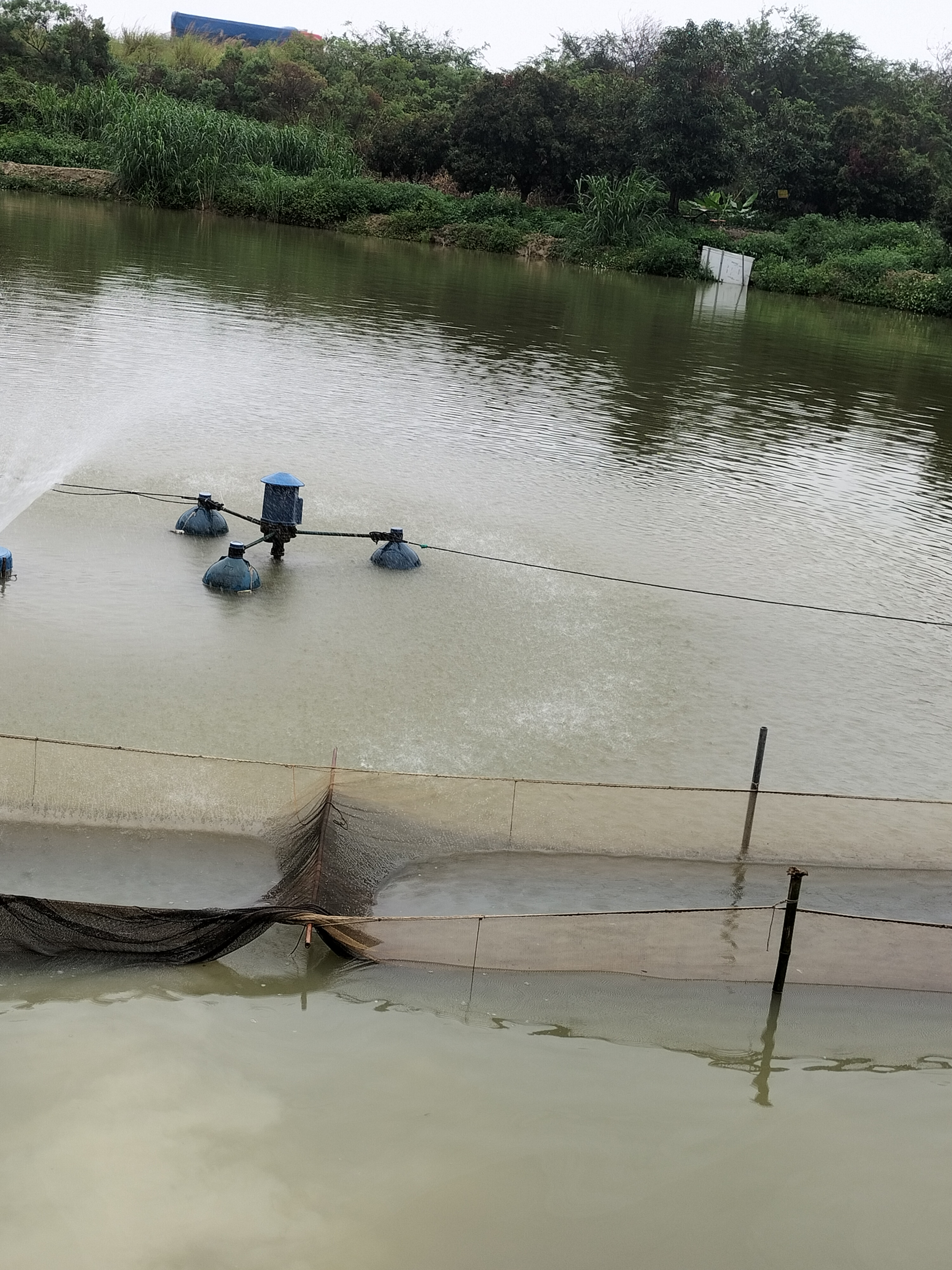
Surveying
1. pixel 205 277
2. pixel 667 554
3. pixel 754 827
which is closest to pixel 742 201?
pixel 205 277

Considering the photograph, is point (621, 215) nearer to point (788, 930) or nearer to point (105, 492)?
point (105, 492)

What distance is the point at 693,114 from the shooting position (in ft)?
179

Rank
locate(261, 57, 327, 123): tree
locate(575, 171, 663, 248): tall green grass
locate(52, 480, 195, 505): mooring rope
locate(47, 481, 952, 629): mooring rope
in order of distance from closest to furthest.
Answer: locate(47, 481, 952, 629): mooring rope → locate(52, 480, 195, 505): mooring rope → locate(575, 171, 663, 248): tall green grass → locate(261, 57, 327, 123): tree

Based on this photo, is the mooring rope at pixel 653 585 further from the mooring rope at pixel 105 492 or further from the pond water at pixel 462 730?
the pond water at pixel 462 730

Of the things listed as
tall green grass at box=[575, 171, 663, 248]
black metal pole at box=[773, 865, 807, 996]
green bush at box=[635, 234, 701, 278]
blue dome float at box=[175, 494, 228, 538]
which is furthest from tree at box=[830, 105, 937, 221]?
black metal pole at box=[773, 865, 807, 996]

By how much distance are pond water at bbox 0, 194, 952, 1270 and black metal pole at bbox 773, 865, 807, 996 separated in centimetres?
23

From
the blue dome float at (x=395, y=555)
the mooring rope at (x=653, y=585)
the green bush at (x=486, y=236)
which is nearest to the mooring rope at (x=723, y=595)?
the mooring rope at (x=653, y=585)

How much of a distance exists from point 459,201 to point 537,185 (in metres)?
4.96

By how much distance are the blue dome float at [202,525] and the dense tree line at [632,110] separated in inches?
1703

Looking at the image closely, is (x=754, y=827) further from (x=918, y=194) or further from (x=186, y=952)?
(x=918, y=194)

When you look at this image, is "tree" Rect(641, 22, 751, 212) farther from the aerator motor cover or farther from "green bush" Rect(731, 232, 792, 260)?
the aerator motor cover

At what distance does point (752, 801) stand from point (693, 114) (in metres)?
51.6

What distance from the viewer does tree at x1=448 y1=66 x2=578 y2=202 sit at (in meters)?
57.5

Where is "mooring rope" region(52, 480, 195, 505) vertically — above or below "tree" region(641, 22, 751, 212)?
below
